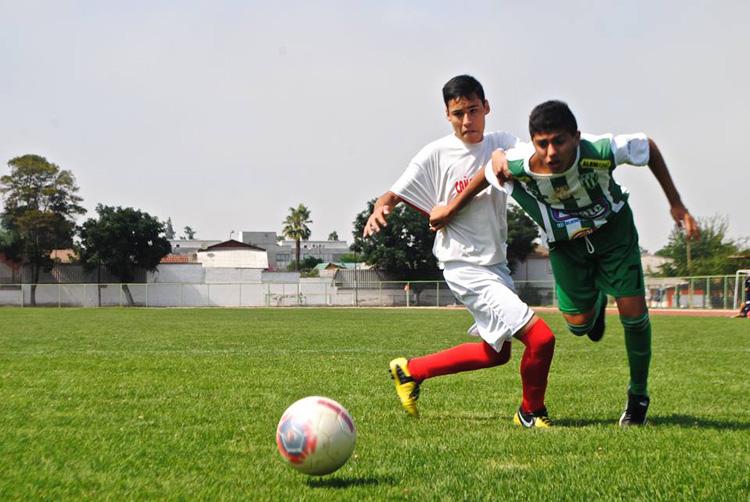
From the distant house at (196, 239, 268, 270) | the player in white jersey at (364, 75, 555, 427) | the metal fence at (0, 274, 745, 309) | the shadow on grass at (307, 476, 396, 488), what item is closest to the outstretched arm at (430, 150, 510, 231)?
the player in white jersey at (364, 75, 555, 427)

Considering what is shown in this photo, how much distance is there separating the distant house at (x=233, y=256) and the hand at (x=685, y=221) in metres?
84.9

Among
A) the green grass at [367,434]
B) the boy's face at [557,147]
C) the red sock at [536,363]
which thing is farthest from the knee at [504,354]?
the boy's face at [557,147]

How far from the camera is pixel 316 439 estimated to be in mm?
3793

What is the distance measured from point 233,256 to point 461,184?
8507 centimetres

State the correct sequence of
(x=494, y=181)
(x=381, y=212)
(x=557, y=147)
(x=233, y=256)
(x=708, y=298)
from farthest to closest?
(x=233, y=256) < (x=708, y=298) < (x=381, y=212) < (x=494, y=181) < (x=557, y=147)

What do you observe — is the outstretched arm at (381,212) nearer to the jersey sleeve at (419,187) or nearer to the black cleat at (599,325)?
the jersey sleeve at (419,187)

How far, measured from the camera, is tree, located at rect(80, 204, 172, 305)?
6638 centimetres

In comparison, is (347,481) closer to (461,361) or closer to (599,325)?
(461,361)

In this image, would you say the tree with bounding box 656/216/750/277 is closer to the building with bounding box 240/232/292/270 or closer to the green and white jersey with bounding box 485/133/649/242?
the green and white jersey with bounding box 485/133/649/242

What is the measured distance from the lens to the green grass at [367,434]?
3686 mm

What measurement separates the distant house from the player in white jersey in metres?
83.8

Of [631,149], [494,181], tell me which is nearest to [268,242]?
[494,181]

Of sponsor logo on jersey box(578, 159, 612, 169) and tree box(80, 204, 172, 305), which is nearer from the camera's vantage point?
sponsor logo on jersey box(578, 159, 612, 169)

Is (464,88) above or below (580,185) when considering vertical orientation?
above
